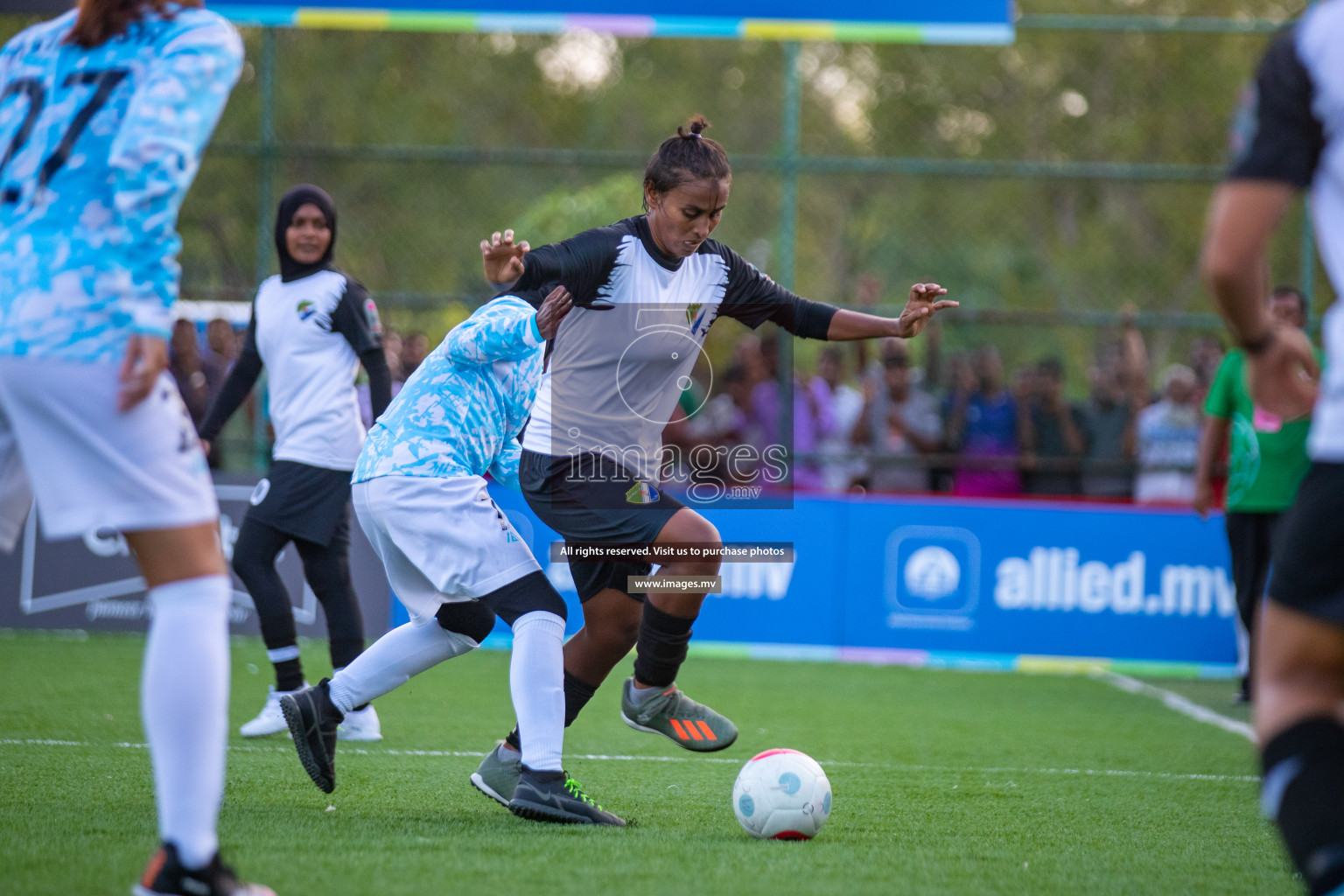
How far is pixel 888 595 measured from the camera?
9.82 meters

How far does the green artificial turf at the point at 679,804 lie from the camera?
3.49m

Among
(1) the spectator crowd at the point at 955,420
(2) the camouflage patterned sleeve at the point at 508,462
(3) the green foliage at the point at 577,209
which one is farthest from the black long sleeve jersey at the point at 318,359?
(3) the green foliage at the point at 577,209

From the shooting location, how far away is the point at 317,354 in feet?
19.4

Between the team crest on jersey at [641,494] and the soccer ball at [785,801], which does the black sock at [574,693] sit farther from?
the soccer ball at [785,801]

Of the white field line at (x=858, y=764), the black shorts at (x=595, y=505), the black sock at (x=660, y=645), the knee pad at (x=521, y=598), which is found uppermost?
the black shorts at (x=595, y=505)

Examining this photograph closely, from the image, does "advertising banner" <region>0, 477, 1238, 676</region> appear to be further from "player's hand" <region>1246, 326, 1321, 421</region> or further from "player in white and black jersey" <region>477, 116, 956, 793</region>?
"player's hand" <region>1246, 326, 1321, 421</region>

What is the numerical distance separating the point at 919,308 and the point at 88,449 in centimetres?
287

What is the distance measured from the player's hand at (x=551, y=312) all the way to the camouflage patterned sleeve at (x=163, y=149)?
3.84ft

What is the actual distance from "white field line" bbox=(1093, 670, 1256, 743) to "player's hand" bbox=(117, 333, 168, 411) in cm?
513

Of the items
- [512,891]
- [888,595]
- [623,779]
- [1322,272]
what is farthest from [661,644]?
[1322,272]

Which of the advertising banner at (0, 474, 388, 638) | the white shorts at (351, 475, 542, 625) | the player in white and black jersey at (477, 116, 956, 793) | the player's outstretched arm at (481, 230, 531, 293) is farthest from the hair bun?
the advertising banner at (0, 474, 388, 638)

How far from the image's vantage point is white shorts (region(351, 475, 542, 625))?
4.04 meters

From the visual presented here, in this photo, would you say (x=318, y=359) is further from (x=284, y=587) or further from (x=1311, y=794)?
(x=1311, y=794)

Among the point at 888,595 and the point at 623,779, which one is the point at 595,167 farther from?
the point at 623,779
